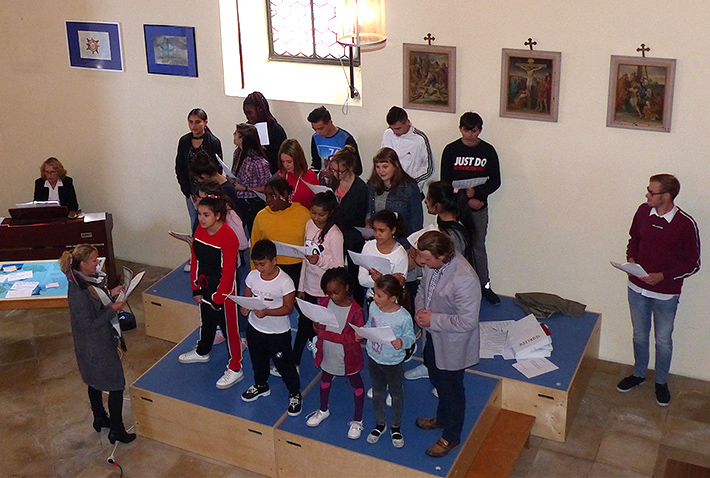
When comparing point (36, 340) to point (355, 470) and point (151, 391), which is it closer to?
point (151, 391)

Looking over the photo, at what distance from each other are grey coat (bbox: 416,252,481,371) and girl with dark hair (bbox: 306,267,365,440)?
461 millimetres

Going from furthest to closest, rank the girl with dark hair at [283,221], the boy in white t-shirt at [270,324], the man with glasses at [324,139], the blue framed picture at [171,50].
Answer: the blue framed picture at [171,50], the man with glasses at [324,139], the girl with dark hair at [283,221], the boy in white t-shirt at [270,324]

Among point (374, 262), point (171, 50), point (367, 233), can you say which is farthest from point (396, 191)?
point (171, 50)

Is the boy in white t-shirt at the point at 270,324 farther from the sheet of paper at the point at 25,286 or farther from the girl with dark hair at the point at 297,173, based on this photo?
the sheet of paper at the point at 25,286

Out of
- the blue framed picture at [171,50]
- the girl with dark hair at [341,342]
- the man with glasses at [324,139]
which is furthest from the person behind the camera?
the blue framed picture at [171,50]

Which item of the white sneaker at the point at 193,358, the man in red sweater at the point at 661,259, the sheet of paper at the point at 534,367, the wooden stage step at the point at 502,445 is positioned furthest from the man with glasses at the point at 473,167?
the white sneaker at the point at 193,358

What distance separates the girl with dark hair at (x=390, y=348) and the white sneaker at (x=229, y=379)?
118cm

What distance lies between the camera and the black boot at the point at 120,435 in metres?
5.74

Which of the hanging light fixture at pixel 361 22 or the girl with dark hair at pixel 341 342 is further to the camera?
the girl with dark hair at pixel 341 342

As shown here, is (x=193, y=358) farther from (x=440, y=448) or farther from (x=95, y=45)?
(x=95, y=45)

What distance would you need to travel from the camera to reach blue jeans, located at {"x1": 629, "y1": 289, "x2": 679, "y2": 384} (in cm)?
582

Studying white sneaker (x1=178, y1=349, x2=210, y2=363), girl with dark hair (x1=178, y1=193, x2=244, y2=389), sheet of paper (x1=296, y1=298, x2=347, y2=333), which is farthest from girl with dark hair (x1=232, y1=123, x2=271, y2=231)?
sheet of paper (x1=296, y1=298, x2=347, y2=333)

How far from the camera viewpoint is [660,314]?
585cm

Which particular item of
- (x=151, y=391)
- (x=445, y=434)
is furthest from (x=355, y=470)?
(x=151, y=391)
